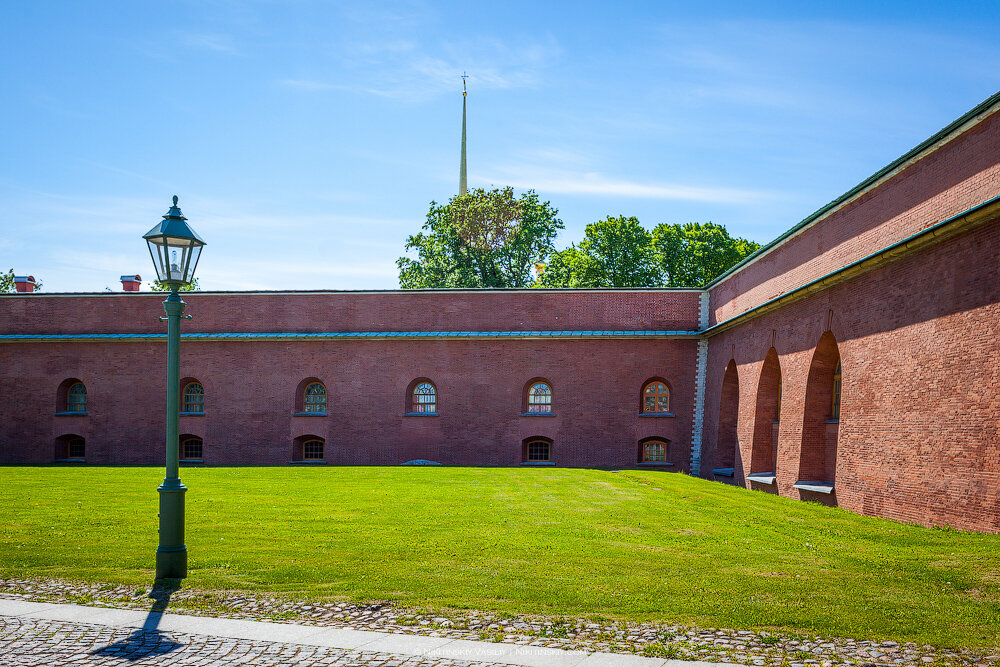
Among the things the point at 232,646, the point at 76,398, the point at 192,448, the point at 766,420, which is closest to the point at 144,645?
the point at 232,646

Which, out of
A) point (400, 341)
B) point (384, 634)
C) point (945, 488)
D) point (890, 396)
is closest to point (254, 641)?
point (384, 634)

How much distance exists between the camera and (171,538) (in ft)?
31.8

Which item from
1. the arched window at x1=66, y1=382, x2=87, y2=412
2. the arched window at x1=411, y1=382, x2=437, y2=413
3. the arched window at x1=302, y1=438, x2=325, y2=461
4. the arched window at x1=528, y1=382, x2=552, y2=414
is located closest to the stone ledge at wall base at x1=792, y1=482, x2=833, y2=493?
the arched window at x1=528, y1=382, x2=552, y2=414

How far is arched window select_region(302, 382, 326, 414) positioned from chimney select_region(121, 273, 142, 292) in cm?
922

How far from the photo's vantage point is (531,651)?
22.6 ft

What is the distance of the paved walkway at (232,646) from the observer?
666cm

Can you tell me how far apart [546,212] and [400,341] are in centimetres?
2358

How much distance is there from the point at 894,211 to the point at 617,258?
1332 inches

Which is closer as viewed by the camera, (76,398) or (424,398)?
(424,398)

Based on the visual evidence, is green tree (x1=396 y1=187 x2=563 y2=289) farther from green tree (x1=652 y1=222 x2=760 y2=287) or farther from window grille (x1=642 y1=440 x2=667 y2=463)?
window grille (x1=642 y1=440 x2=667 y2=463)

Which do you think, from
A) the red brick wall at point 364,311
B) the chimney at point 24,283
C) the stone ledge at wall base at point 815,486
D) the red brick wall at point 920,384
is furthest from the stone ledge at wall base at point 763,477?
the chimney at point 24,283

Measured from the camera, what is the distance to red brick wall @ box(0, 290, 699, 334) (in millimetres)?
30109

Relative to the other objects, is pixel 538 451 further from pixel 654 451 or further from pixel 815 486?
pixel 815 486

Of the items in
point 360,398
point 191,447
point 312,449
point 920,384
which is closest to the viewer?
point 920,384
